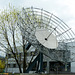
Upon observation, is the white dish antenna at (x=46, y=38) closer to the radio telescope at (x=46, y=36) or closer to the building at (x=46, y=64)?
the radio telescope at (x=46, y=36)

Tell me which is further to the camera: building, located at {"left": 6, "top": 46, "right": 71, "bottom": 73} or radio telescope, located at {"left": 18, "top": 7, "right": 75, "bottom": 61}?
building, located at {"left": 6, "top": 46, "right": 71, "bottom": 73}

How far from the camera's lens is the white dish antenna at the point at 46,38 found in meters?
19.3

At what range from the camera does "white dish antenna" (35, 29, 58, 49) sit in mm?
19263

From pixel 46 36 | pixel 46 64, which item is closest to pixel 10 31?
pixel 46 36

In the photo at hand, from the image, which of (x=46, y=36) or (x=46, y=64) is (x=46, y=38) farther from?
(x=46, y=64)

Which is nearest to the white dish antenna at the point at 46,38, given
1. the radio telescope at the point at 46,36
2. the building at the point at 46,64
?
the radio telescope at the point at 46,36

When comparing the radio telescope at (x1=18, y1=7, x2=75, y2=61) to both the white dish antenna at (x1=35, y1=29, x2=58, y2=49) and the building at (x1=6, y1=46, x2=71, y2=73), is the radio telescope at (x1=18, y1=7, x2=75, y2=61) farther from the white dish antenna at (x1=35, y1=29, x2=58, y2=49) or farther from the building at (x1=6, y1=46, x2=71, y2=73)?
the building at (x1=6, y1=46, x2=71, y2=73)

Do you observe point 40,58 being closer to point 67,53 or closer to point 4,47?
point 67,53

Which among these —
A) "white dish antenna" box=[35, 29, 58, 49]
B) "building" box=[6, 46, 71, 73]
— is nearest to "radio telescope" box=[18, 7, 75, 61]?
"white dish antenna" box=[35, 29, 58, 49]

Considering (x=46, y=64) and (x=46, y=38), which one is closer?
(x=46, y=38)

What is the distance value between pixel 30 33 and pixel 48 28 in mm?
3588

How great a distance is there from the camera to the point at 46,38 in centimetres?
1978

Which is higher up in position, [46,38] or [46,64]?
[46,38]

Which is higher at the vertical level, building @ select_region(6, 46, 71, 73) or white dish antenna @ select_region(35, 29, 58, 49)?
white dish antenna @ select_region(35, 29, 58, 49)
